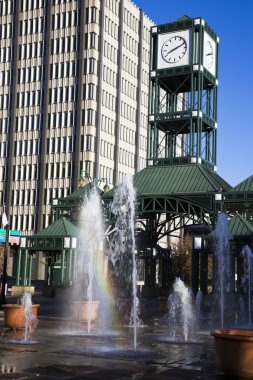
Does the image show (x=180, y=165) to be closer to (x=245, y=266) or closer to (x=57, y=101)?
(x=245, y=266)

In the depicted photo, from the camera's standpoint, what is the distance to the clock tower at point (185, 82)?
43656 millimetres

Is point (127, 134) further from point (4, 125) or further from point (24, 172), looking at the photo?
point (4, 125)

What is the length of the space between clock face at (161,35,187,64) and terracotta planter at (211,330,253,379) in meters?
35.9

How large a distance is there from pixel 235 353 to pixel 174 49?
3707 centimetres

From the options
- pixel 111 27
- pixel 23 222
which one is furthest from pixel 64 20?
pixel 23 222

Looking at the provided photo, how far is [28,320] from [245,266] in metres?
22.0

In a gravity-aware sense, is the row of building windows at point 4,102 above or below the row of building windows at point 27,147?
above

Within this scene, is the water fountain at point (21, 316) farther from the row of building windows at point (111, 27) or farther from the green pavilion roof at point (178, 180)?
the row of building windows at point (111, 27)

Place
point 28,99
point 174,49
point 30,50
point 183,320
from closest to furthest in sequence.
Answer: point 183,320, point 174,49, point 28,99, point 30,50

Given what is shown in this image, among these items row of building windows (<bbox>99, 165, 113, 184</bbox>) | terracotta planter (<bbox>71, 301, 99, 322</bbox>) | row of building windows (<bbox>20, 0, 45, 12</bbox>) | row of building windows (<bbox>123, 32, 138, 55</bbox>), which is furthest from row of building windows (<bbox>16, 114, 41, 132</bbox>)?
terracotta planter (<bbox>71, 301, 99, 322</bbox>)

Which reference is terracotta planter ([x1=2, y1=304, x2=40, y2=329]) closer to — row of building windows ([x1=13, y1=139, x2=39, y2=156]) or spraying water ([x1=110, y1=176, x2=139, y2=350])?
spraying water ([x1=110, y1=176, x2=139, y2=350])

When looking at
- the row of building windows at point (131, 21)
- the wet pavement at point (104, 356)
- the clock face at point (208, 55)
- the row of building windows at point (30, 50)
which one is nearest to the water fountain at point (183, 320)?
the wet pavement at point (104, 356)

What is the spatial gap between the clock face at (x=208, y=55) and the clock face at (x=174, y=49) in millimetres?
1749

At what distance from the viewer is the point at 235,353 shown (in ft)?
36.7
